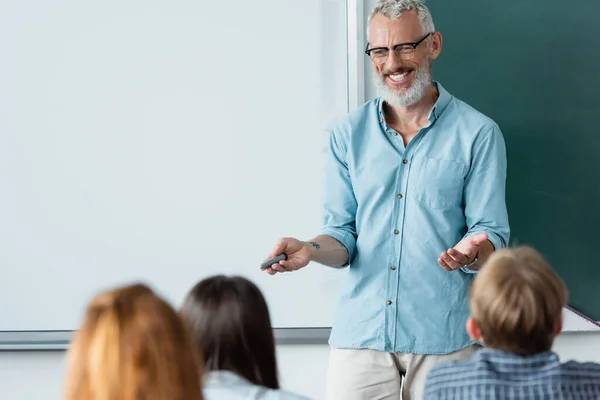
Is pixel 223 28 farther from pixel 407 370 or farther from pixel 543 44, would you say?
pixel 407 370

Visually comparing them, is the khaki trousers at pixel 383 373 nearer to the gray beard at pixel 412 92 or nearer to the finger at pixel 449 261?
the finger at pixel 449 261

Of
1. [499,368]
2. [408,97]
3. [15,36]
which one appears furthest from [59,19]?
[499,368]

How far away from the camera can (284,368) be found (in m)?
3.26

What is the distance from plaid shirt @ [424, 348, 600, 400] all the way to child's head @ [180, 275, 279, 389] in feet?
1.37

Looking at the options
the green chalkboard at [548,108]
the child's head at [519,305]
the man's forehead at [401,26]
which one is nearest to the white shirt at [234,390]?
the child's head at [519,305]

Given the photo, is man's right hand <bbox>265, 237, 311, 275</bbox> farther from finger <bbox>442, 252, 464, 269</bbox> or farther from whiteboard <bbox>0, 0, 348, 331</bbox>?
whiteboard <bbox>0, 0, 348, 331</bbox>

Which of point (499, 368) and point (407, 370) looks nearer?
point (499, 368)

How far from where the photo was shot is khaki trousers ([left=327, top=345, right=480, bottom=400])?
102 inches

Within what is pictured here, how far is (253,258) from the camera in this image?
3258 millimetres

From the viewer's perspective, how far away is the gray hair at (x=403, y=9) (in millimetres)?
2680

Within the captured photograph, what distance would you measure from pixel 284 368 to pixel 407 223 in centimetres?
91

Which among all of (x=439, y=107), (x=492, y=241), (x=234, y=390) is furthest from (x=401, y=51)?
(x=234, y=390)

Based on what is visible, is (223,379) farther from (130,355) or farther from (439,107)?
(439,107)

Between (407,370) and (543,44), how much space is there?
127 cm
